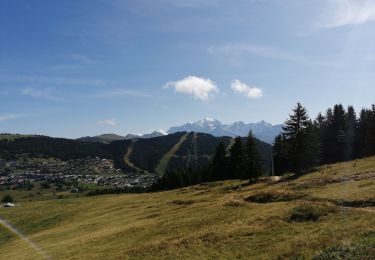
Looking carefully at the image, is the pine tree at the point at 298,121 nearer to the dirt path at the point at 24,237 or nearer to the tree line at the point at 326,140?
the tree line at the point at 326,140

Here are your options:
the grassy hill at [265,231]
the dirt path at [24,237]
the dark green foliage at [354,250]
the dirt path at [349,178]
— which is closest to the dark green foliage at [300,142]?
the grassy hill at [265,231]

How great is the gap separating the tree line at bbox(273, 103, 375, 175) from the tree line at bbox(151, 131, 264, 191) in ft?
22.3

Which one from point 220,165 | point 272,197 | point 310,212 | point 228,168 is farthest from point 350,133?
point 310,212

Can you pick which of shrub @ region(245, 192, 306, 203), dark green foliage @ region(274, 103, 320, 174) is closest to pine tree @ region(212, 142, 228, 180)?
dark green foliage @ region(274, 103, 320, 174)

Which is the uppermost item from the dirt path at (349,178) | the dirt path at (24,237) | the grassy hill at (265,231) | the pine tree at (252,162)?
the pine tree at (252,162)

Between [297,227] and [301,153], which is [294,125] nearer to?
[301,153]

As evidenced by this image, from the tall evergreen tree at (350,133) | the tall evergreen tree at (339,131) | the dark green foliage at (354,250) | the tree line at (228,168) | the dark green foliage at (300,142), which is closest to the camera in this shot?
the dark green foliage at (354,250)

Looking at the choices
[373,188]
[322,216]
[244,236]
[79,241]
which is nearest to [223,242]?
[244,236]

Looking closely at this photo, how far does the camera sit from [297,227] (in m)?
31.9

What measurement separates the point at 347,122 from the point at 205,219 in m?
98.0

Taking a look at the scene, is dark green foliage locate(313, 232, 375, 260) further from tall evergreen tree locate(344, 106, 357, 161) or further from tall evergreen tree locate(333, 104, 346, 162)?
tall evergreen tree locate(333, 104, 346, 162)

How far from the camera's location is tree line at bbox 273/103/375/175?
7581 centimetres

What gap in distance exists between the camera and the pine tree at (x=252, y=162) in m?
82.9

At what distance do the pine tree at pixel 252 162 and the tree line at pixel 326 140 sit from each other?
5.89m
